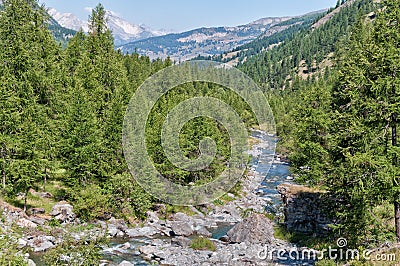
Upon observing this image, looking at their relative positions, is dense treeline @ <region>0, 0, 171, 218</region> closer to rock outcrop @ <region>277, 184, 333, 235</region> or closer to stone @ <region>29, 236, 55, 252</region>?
stone @ <region>29, 236, 55, 252</region>

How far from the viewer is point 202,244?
31000 mm

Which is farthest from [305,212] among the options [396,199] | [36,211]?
[36,211]

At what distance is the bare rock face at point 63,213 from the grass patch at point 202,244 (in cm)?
1104

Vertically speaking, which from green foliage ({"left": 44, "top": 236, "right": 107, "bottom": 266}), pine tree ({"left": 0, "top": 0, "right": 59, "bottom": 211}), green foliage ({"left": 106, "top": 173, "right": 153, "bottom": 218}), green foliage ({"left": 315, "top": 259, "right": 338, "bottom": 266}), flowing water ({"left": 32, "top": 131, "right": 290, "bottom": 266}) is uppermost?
pine tree ({"left": 0, "top": 0, "right": 59, "bottom": 211})

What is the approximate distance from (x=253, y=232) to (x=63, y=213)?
1658 centimetres

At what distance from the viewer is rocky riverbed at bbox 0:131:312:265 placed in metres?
27.4

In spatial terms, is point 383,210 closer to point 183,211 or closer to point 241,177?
point 183,211

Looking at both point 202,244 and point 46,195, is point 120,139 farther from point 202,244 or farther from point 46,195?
point 202,244

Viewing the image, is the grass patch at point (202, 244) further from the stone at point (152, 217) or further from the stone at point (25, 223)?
the stone at point (25, 223)

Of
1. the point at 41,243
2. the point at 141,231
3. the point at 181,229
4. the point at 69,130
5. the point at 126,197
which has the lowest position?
the point at 181,229

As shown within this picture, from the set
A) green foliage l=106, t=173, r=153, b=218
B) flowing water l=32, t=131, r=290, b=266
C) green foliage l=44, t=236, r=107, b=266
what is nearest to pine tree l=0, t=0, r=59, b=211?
green foliage l=106, t=173, r=153, b=218

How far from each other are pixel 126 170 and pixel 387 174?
28461mm

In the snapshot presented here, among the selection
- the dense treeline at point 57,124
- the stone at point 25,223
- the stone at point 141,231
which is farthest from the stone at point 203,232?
the stone at point 25,223

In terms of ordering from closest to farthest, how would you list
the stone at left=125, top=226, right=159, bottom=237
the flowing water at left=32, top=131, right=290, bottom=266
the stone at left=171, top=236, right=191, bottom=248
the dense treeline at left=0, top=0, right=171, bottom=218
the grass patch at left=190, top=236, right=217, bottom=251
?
the flowing water at left=32, top=131, right=290, bottom=266, the grass patch at left=190, top=236, right=217, bottom=251, the stone at left=171, top=236, right=191, bottom=248, the dense treeline at left=0, top=0, right=171, bottom=218, the stone at left=125, top=226, right=159, bottom=237
